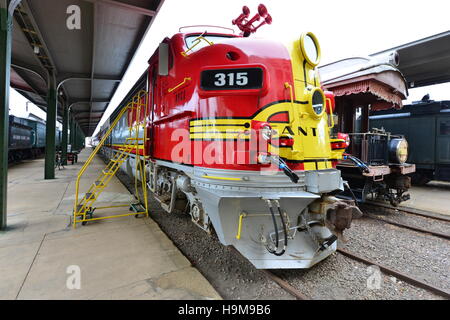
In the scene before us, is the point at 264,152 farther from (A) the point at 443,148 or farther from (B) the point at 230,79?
(A) the point at 443,148

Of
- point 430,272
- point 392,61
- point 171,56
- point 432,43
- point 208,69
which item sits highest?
point 432,43

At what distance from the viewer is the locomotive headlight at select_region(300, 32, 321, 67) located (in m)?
2.89

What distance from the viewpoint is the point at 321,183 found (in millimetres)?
2660

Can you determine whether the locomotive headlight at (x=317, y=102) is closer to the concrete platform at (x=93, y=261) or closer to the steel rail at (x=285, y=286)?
the steel rail at (x=285, y=286)

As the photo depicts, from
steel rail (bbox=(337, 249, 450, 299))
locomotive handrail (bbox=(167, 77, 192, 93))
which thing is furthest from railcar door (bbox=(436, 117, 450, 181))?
locomotive handrail (bbox=(167, 77, 192, 93))

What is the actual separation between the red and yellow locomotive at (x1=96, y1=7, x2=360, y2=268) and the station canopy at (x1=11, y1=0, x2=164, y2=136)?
4135 mm

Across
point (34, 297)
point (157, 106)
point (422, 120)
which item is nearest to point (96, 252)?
point (34, 297)

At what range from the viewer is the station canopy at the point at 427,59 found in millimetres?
8938

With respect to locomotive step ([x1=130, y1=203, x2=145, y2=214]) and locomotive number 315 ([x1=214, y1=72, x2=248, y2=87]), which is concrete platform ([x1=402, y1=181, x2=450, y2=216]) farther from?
locomotive step ([x1=130, y1=203, x2=145, y2=214])

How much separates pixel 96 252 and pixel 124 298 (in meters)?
1.34

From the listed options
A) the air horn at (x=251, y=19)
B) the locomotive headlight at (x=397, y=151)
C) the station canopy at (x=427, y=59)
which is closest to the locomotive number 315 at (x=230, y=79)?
the air horn at (x=251, y=19)

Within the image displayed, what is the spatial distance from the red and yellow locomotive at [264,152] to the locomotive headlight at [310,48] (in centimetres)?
1

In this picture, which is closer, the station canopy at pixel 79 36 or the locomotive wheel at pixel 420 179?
the station canopy at pixel 79 36
